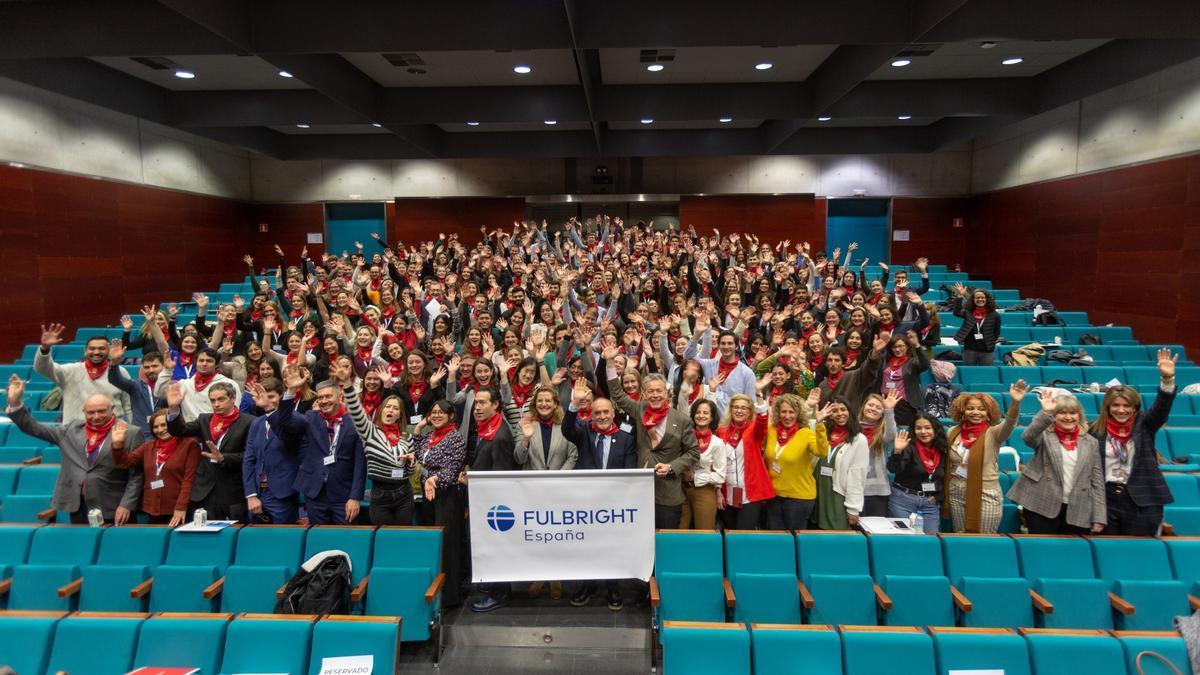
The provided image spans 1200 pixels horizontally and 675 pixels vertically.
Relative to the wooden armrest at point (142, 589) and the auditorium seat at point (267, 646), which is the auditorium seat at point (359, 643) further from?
the wooden armrest at point (142, 589)

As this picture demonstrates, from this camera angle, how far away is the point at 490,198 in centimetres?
1529

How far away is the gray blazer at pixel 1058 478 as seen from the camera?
380 centimetres

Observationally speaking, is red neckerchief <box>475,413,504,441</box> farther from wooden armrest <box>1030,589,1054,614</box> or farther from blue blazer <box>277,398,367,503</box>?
wooden armrest <box>1030,589,1054,614</box>

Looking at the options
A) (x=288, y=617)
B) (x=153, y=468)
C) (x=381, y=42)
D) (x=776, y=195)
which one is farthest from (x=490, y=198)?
(x=288, y=617)

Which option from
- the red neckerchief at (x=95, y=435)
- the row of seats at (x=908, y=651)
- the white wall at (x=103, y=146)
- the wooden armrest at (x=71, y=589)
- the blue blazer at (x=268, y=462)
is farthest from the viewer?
the white wall at (x=103, y=146)

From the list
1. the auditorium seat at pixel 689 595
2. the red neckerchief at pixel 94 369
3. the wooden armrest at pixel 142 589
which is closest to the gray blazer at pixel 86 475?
the wooden armrest at pixel 142 589

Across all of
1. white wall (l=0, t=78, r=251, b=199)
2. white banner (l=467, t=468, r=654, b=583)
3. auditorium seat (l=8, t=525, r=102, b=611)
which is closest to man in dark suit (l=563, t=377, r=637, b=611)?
white banner (l=467, t=468, r=654, b=583)

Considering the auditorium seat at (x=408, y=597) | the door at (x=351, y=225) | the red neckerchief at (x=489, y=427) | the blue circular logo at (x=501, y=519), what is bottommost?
the auditorium seat at (x=408, y=597)

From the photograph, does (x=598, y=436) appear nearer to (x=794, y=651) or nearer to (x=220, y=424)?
(x=794, y=651)

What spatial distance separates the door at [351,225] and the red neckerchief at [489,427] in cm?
1260

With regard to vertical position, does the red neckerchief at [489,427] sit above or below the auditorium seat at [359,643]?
above

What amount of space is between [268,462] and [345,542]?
81 centimetres

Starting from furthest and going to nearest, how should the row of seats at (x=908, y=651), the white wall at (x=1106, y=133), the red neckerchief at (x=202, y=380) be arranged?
→ the white wall at (x=1106, y=133) < the red neckerchief at (x=202, y=380) < the row of seats at (x=908, y=651)

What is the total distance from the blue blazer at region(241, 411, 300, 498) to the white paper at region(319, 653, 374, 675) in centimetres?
143
